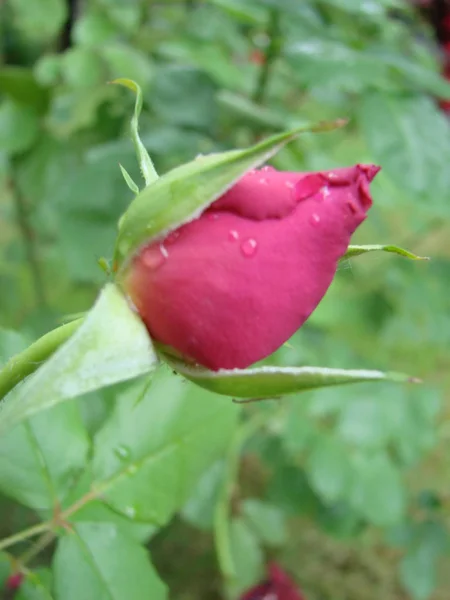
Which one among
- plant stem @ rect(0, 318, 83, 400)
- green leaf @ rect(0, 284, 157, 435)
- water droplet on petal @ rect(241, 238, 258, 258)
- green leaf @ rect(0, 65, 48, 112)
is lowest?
green leaf @ rect(0, 65, 48, 112)

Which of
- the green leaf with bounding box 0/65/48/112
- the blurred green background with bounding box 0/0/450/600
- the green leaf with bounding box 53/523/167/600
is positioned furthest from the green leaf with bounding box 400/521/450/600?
the green leaf with bounding box 0/65/48/112

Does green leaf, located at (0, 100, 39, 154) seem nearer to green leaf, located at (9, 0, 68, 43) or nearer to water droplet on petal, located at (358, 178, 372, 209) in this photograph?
green leaf, located at (9, 0, 68, 43)

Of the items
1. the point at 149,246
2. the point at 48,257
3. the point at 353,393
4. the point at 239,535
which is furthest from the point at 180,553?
the point at 149,246

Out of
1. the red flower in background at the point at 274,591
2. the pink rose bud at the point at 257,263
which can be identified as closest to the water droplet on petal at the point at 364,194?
the pink rose bud at the point at 257,263

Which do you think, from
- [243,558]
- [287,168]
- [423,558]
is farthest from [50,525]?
[423,558]

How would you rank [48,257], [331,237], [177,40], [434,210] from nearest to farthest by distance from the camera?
[331,237]
[434,210]
[177,40]
[48,257]

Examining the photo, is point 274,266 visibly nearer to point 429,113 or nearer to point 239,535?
point 429,113

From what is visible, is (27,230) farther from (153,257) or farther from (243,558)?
(153,257)
